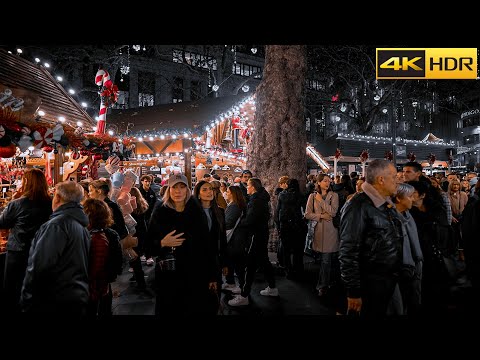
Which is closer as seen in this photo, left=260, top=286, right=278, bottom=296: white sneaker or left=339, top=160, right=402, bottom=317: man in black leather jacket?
left=339, top=160, right=402, bottom=317: man in black leather jacket

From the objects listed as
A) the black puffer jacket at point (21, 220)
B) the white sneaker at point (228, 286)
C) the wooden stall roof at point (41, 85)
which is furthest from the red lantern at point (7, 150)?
the white sneaker at point (228, 286)

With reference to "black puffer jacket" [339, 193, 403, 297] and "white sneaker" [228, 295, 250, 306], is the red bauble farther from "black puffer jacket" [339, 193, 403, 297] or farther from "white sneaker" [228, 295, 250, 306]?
"black puffer jacket" [339, 193, 403, 297]

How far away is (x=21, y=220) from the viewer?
450 cm

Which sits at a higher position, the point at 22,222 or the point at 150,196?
the point at 150,196

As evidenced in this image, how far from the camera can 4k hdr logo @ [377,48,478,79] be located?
4.16 m

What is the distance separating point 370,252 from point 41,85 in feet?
28.9

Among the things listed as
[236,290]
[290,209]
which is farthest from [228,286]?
[290,209]

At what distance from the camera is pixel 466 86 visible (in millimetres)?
28328

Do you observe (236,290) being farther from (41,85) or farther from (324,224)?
(41,85)

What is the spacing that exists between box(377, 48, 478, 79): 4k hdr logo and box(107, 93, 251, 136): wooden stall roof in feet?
23.4

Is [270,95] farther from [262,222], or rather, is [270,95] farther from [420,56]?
[420,56]

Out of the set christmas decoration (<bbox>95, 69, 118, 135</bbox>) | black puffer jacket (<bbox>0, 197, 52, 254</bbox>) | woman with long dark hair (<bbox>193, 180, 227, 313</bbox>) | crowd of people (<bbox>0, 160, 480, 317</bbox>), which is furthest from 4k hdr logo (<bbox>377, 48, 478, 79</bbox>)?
christmas decoration (<bbox>95, 69, 118, 135</bbox>)

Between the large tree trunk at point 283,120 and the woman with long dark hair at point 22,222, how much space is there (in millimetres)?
6627

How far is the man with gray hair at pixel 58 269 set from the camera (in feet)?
9.89
